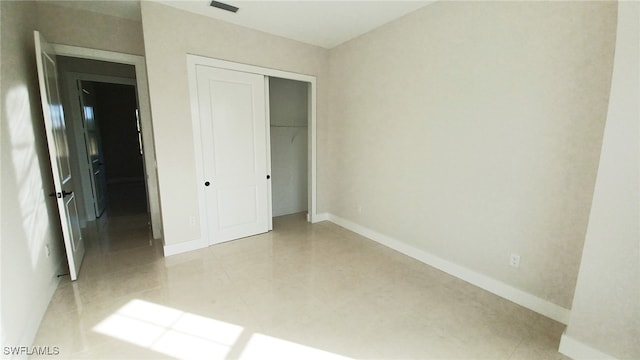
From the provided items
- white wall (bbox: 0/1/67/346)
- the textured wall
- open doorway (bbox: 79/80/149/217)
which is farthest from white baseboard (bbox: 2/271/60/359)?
open doorway (bbox: 79/80/149/217)

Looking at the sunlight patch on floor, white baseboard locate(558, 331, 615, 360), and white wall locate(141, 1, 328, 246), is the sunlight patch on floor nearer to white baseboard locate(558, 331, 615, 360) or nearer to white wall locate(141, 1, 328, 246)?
white wall locate(141, 1, 328, 246)

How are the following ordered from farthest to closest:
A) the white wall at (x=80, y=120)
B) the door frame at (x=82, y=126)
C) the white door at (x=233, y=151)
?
the door frame at (x=82, y=126) < the white wall at (x=80, y=120) < the white door at (x=233, y=151)

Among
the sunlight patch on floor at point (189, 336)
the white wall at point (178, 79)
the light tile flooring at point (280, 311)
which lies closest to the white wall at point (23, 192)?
the light tile flooring at point (280, 311)

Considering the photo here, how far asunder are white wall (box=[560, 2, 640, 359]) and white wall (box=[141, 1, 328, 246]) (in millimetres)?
3336

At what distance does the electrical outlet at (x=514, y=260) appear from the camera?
2.31 metres

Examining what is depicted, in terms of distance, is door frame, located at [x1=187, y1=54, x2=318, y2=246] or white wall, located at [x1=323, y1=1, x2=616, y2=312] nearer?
white wall, located at [x1=323, y1=1, x2=616, y2=312]

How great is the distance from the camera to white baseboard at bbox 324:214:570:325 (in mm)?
2125

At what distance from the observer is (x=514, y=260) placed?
7.64 feet

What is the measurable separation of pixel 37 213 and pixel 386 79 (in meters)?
3.68

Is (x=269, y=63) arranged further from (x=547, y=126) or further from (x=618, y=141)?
(x=618, y=141)

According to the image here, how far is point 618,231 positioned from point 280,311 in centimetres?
227

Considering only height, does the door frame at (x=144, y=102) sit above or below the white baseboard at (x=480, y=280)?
above

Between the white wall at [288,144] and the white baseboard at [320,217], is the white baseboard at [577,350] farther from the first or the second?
the white wall at [288,144]

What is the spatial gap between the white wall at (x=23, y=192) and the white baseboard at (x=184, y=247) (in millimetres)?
954
